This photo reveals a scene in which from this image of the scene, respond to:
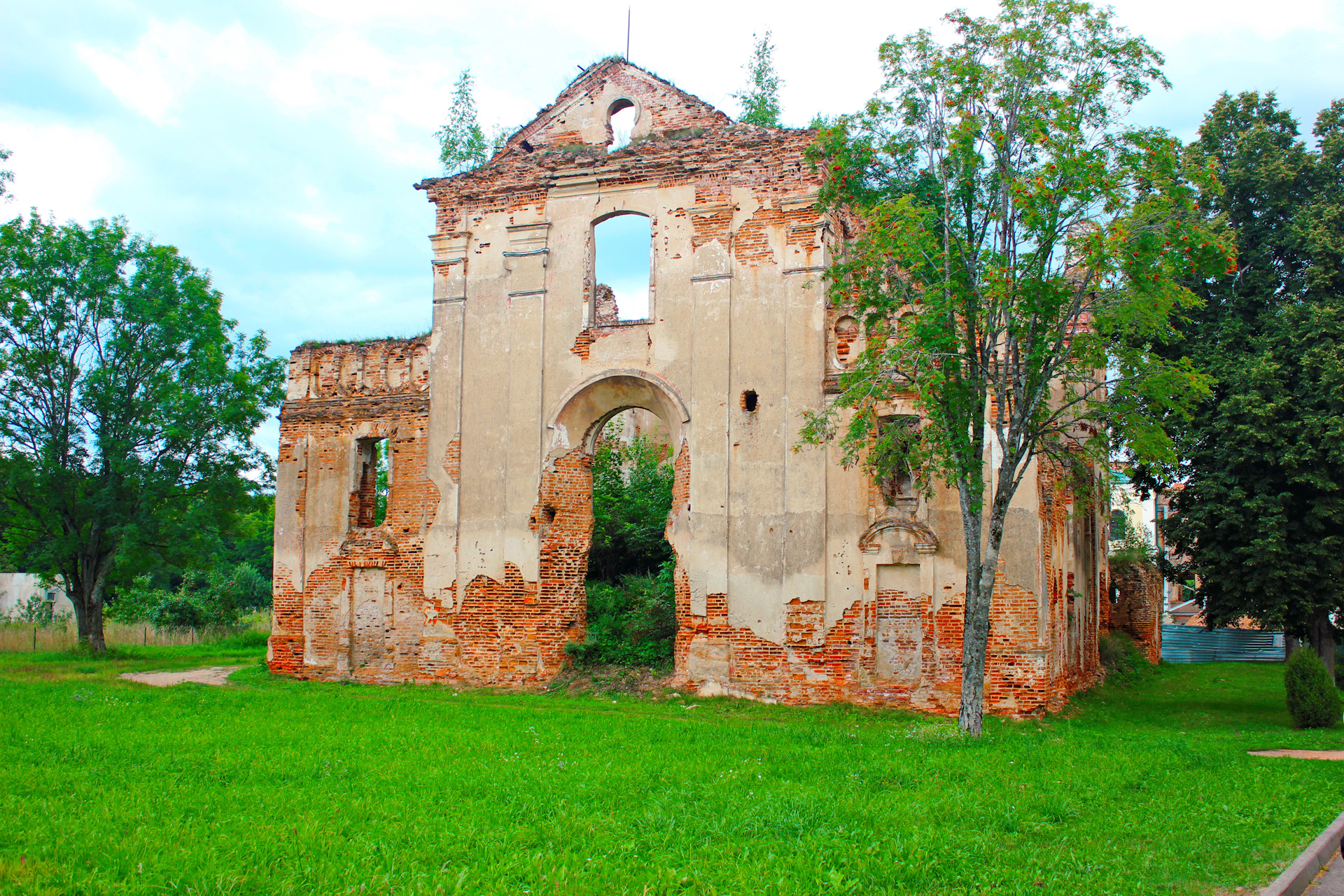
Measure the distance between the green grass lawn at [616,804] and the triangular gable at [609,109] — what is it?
34.2 ft

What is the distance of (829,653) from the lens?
51.1ft

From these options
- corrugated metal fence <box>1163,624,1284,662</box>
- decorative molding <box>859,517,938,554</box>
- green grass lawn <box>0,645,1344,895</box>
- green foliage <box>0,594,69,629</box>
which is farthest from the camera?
green foliage <box>0,594,69,629</box>

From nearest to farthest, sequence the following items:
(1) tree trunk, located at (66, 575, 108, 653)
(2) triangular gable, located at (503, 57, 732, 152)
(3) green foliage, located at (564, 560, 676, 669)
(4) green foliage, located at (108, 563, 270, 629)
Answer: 1. (3) green foliage, located at (564, 560, 676, 669)
2. (2) triangular gable, located at (503, 57, 732, 152)
3. (1) tree trunk, located at (66, 575, 108, 653)
4. (4) green foliage, located at (108, 563, 270, 629)

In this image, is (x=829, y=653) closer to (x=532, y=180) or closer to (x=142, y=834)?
(x=532, y=180)

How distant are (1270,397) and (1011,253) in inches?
298

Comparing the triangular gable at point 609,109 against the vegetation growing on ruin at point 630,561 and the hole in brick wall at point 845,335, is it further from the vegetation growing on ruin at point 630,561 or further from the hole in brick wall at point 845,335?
the vegetation growing on ruin at point 630,561

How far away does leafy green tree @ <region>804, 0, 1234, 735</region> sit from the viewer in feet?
38.6

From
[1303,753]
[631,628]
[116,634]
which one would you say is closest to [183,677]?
[631,628]

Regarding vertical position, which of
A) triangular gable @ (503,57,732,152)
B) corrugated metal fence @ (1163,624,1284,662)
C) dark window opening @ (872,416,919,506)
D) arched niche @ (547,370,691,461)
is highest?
triangular gable @ (503,57,732,152)

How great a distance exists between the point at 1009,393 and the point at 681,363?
5.73m

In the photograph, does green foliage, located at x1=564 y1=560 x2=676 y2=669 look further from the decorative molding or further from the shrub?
the shrub

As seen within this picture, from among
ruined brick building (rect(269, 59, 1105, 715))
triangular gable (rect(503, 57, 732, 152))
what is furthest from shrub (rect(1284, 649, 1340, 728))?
triangular gable (rect(503, 57, 732, 152))

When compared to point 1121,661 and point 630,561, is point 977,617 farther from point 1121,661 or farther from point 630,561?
point 1121,661

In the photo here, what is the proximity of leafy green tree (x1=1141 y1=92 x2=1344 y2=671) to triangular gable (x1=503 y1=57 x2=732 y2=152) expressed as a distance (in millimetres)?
8640
